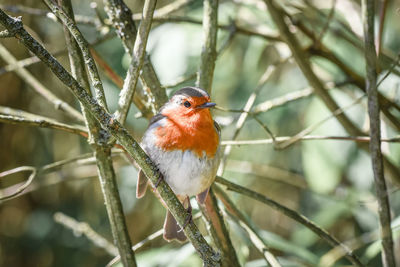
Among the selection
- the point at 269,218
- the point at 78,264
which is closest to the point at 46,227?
the point at 78,264

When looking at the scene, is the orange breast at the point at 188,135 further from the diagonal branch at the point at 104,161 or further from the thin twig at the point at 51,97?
the thin twig at the point at 51,97

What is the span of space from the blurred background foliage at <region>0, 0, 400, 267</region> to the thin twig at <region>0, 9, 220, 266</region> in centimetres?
85

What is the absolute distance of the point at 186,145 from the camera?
2.44 metres

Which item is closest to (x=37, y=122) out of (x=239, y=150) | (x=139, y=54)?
(x=139, y=54)

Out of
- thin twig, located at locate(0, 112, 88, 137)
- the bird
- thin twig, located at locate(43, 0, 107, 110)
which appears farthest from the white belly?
thin twig, located at locate(43, 0, 107, 110)

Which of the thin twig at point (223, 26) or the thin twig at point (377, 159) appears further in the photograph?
the thin twig at point (223, 26)

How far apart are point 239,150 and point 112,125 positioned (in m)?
3.24

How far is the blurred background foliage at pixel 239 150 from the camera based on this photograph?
3.27 meters

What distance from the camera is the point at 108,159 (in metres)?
2.26

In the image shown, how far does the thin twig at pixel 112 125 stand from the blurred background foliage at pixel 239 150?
85cm

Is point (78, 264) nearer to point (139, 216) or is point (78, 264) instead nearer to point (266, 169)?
point (139, 216)

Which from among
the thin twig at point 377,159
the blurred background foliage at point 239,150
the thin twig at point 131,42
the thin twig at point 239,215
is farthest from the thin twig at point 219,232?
the thin twig at point 377,159

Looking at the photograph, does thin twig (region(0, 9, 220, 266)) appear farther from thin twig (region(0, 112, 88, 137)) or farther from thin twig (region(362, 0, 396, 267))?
thin twig (region(362, 0, 396, 267))

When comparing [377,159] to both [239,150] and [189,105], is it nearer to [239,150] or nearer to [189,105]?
[189,105]
